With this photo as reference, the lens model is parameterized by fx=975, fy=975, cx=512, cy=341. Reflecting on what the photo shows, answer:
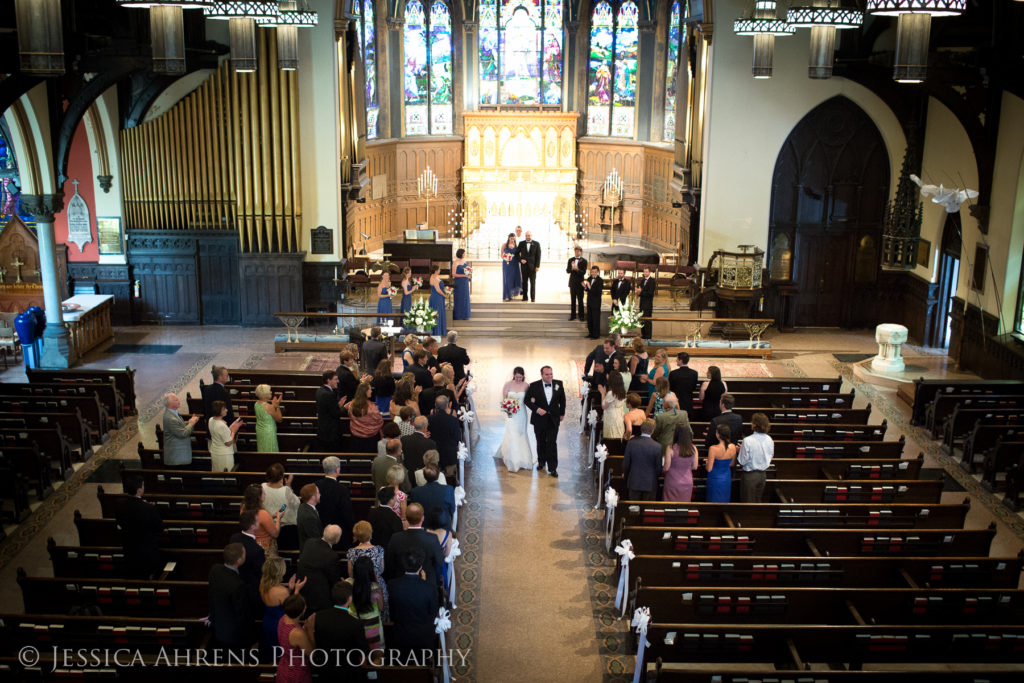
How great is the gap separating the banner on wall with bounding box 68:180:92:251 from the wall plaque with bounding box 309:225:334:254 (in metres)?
4.77

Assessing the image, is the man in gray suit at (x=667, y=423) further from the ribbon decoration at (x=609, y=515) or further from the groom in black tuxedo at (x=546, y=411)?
the groom in black tuxedo at (x=546, y=411)

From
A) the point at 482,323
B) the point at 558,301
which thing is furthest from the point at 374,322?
the point at 558,301

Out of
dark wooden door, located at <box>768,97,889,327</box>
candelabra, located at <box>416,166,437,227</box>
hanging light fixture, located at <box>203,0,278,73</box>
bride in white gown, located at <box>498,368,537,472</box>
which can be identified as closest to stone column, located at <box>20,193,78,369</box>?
hanging light fixture, located at <box>203,0,278,73</box>

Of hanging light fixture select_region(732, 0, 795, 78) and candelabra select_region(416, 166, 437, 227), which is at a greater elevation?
hanging light fixture select_region(732, 0, 795, 78)

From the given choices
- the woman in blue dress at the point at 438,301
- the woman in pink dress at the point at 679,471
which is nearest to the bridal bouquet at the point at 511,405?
the woman in pink dress at the point at 679,471

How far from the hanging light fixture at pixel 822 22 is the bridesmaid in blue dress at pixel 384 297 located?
28.3 ft

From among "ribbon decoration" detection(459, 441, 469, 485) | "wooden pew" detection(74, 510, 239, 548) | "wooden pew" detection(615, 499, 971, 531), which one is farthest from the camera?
"ribbon decoration" detection(459, 441, 469, 485)

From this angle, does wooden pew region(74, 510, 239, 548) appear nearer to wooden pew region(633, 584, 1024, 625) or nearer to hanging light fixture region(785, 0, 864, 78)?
wooden pew region(633, 584, 1024, 625)

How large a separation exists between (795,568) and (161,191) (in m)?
16.6

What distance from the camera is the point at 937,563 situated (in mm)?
8828

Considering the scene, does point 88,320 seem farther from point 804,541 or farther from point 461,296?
point 804,541

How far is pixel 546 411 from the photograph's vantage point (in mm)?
12195

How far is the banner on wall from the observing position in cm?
2088

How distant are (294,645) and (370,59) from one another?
22.3 metres
